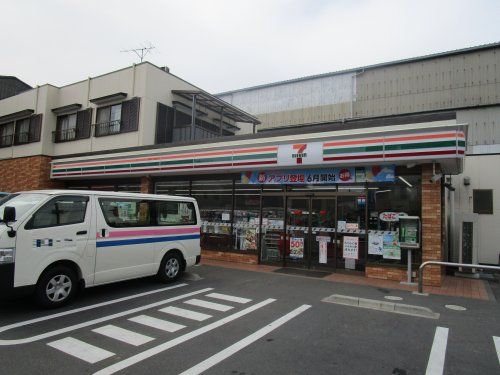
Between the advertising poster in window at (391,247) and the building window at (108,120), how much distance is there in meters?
12.0

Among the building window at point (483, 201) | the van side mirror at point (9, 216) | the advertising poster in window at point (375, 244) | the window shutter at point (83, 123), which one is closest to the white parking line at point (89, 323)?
the van side mirror at point (9, 216)

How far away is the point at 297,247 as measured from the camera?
10789 millimetres

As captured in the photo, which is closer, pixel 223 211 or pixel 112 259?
pixel 112 259

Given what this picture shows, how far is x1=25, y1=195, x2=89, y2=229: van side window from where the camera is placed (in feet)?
19.6

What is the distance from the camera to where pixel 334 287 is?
8391mm

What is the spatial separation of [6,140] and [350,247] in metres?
20.0

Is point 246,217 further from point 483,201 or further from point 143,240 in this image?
point 483,201

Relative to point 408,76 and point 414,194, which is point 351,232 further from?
point 408,76

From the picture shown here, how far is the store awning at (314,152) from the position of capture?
821 centimetres

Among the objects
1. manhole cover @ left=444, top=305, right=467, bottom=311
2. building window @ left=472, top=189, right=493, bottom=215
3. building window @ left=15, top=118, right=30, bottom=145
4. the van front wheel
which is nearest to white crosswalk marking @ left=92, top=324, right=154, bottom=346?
the van front wheel

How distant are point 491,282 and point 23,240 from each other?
36.4 feet

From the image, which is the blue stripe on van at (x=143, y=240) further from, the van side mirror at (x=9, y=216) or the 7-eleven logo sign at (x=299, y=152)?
the 7-eleven logo sign at (x=299, y=152)

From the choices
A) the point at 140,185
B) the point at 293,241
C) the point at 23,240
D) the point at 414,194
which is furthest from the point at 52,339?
the point at 140,185

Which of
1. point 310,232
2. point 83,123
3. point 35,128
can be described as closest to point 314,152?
point 310,232
